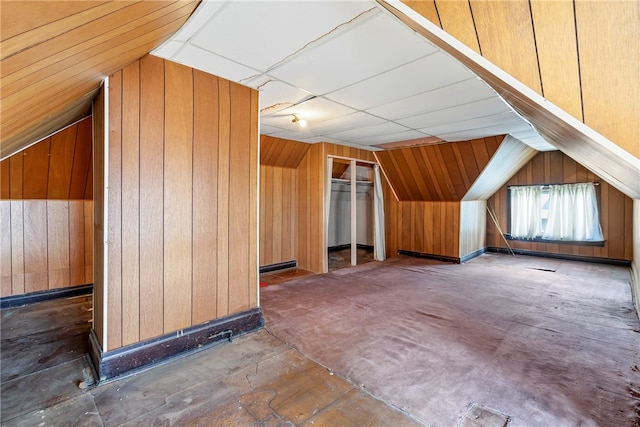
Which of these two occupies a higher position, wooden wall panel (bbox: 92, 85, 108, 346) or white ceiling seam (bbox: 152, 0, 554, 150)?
white ceiling seam (bbox: 152, 0, 554, 150)

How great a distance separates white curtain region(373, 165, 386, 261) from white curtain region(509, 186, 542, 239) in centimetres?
322

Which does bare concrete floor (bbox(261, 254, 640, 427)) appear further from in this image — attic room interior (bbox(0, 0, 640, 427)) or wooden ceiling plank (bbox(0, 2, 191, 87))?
wooden ceiling plank (bbox(0, 2, 191, 87))

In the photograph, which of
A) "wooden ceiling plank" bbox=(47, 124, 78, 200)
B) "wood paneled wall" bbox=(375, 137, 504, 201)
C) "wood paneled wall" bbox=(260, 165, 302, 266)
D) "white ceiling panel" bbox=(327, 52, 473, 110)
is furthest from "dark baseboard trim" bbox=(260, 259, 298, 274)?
"white ceiling panel" bbox=(327, 52, 473, 110)

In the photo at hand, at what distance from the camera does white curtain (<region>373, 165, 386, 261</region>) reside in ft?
19.1

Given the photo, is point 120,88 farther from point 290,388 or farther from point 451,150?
point 451,150

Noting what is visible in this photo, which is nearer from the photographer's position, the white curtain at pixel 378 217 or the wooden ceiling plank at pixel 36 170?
the wooden ceiling plank at pixel 36 170

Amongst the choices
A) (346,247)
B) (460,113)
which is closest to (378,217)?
(346,247)

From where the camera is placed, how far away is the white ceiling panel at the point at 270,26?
147 cm

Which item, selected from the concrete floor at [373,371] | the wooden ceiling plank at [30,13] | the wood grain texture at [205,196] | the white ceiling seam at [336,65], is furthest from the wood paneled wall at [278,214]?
the wooden ceiling plank at [30,13]

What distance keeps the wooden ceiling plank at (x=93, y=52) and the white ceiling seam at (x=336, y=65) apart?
172 mm

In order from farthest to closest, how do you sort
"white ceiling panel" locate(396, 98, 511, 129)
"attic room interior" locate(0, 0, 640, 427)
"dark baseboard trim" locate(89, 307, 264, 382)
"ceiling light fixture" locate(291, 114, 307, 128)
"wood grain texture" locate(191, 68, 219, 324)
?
"ceiling light fixture" locate(291, 114, 307, 128), "white ceiling panel" locate(396, 98, 511, 129), "wood grain texture" locate(191, 68, 219, 324), "dark baseboard trim" locate(89, 307, 264, 382), "attic room interior" locate(0, 0, 640, 427)

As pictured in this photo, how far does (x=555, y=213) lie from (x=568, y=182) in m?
0.67

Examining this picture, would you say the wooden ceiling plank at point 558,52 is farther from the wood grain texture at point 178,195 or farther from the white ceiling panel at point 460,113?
the wood grain texture at point 178,195

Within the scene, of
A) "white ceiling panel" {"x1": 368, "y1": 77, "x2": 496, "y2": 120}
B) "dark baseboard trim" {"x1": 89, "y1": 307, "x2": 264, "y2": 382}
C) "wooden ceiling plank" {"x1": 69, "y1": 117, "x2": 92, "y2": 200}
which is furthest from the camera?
"wooden ceiling plank" {"x1": 69, "y1": 117, "x2": 92, "y2": 200}
